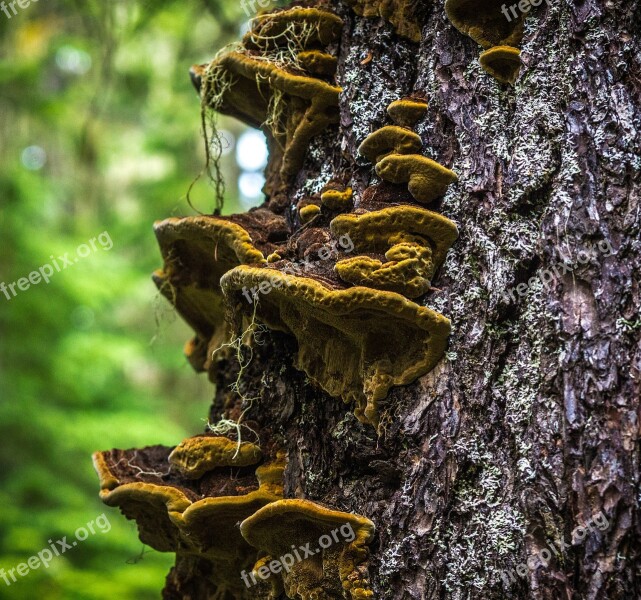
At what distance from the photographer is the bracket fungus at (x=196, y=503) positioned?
255cm

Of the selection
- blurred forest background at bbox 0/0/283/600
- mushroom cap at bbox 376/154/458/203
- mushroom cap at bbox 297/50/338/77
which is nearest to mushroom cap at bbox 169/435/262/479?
mushroom cap at bbox 376/154/458/203

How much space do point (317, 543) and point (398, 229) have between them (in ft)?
4.00

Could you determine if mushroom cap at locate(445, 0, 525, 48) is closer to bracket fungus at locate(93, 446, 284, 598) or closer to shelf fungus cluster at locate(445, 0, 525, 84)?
shelf fungus cluster at locate(445, 0, 525, 84)

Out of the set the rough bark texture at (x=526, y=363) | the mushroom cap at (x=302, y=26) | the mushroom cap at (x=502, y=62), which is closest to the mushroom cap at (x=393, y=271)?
the rough bark texture at (x=526, y=363)

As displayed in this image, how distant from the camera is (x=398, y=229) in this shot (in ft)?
7.70

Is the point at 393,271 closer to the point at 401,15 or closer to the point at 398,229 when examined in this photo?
the point at 398,229

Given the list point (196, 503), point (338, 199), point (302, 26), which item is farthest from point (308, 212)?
point (196, 503)

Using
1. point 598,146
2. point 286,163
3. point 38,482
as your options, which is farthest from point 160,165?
point 598,146

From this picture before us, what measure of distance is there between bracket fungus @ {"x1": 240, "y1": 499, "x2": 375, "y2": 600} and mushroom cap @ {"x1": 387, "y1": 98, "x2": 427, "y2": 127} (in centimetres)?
155

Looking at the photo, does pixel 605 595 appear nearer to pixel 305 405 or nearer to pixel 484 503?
pixel 484 503

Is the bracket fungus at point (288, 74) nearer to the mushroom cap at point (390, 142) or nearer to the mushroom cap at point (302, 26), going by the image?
the mushroom cap at point (302, 26)

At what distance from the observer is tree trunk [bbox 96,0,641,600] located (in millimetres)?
1889

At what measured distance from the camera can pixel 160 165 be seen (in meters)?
14.7

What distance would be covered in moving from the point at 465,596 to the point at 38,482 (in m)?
8.81
